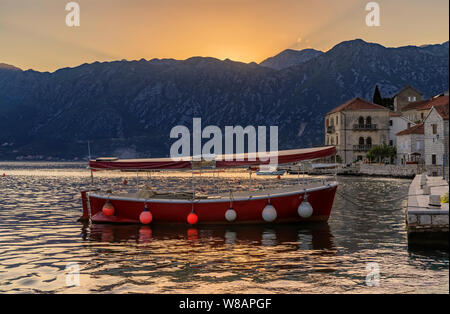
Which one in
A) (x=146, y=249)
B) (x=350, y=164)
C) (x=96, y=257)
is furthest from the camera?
(x=350, y=164)

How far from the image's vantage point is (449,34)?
203 inches

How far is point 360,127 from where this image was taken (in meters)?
91.8

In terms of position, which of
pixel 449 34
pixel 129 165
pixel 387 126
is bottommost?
pixel 129 165

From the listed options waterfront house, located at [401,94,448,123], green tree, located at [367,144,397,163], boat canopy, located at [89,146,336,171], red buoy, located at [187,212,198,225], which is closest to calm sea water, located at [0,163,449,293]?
red buoy, located at [187,212,198,225]

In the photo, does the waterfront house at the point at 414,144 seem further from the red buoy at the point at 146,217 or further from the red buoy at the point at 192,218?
the red buoy at the point at 146,217

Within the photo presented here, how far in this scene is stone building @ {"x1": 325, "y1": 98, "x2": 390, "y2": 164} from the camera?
9175 centimetres

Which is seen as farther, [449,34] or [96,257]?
[96,257]

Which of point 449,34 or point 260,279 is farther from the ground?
point 449,34

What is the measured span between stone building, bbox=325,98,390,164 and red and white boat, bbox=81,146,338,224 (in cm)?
7172

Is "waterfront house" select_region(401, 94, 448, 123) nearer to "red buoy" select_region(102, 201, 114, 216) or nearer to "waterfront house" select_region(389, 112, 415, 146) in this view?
"waterfront house" select_region(389, 112, 415, 146)

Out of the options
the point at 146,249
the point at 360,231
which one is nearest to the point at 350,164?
the point at 360,231
